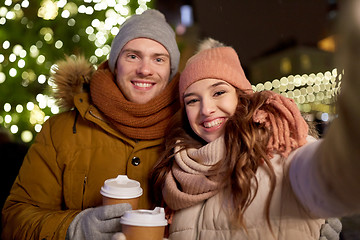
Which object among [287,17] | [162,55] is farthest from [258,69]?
[162,55]

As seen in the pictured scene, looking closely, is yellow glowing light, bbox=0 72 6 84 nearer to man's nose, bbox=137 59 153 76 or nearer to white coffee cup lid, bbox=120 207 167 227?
man's nose, bbox=137 59 153 76

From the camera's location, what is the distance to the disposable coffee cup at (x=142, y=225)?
1678 millimetres

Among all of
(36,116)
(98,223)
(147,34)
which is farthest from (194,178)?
(36,116)

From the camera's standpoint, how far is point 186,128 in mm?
2412

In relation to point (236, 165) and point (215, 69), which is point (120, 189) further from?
point (215, 69)

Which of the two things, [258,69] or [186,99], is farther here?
[258,69]

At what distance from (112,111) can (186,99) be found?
67cm

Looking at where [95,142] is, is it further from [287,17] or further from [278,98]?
[287,17]

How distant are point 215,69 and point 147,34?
0.85m

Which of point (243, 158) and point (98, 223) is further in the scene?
point (98, 223)

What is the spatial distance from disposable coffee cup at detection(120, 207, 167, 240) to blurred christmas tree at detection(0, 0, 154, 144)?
2.92 m

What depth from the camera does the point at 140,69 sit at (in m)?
2.69

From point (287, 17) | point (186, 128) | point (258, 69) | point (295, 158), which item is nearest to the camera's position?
point (295, 158)

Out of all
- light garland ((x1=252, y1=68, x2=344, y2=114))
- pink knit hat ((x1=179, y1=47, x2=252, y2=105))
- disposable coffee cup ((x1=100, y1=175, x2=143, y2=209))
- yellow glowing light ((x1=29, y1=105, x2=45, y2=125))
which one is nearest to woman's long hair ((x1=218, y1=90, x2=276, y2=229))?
pink knit hat ((x1=179, y1=47, x2=252, y2=105))
